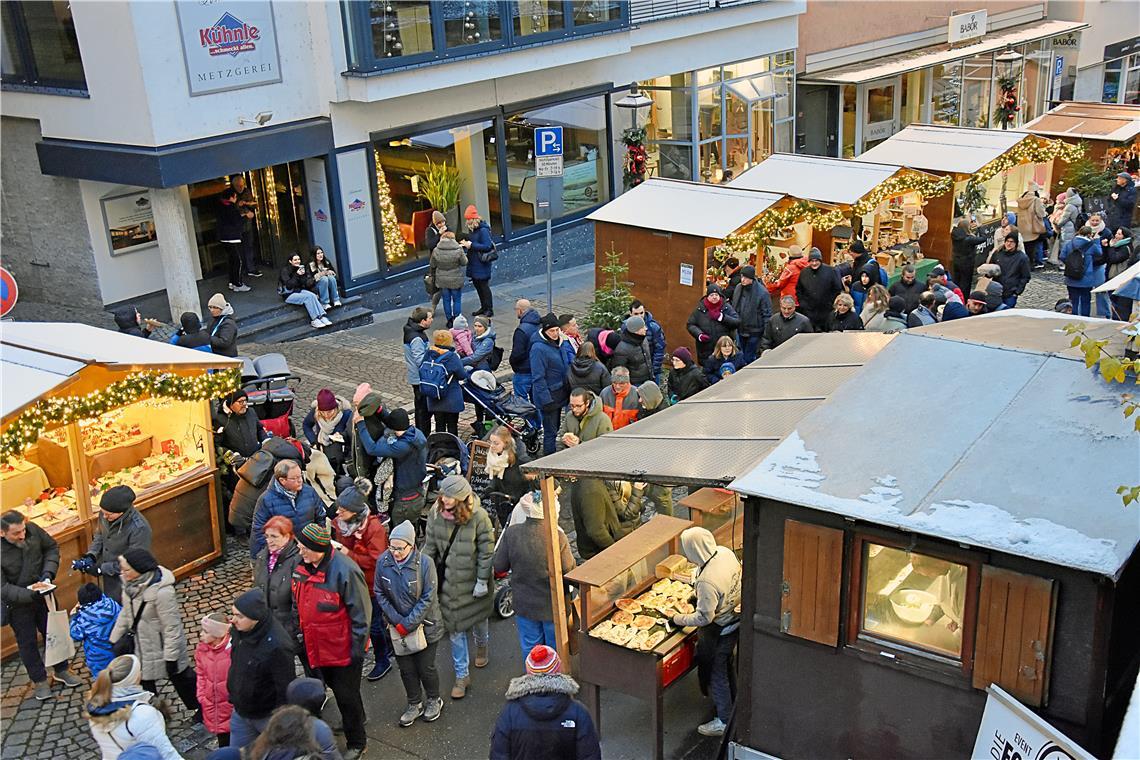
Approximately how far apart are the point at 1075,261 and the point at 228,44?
12.6m

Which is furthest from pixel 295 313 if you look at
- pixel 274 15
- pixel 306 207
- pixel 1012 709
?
pixel 1012 709

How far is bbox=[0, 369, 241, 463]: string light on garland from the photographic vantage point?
9.41 m

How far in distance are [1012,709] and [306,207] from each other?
1537 centimetres

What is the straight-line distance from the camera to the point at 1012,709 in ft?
20.7

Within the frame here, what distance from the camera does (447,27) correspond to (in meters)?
19.2

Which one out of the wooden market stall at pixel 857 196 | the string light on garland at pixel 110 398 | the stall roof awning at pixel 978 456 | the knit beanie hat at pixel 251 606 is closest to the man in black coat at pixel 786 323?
the wooden market stall at pixel 857 196

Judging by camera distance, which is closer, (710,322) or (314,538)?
(314,538)

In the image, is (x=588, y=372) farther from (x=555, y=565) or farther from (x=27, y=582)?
(x=27, y=582)

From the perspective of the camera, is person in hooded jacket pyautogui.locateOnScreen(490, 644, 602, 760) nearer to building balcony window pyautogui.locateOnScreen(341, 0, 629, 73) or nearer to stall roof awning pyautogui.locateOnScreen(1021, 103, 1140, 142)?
building balcony window pyautogui.locateOnScreen(341, 0, 629, 73)

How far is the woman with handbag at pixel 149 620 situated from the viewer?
7961 mm

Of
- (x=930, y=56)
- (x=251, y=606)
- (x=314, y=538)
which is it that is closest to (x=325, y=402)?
(x=314, y=538)

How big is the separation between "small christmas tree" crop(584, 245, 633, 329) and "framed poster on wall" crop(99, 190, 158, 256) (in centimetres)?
730

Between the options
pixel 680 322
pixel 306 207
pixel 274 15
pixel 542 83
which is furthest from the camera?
pixel 542 83

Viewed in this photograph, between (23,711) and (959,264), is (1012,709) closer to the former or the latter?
(23,711)
